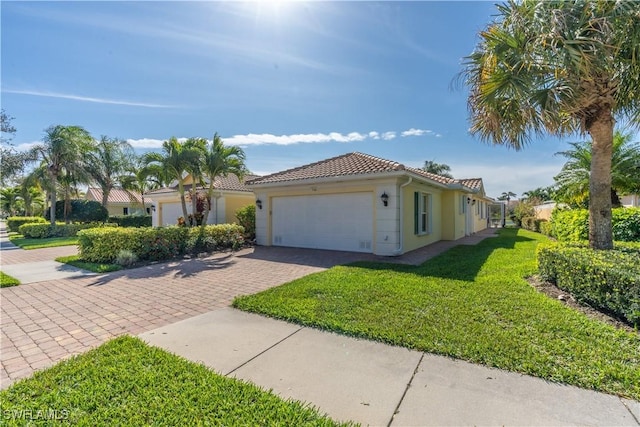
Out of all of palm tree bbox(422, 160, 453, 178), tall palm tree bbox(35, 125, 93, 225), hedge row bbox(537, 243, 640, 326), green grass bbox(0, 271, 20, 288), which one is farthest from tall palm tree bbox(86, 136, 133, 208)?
palm tree bbox(422, 160, 453, 178)

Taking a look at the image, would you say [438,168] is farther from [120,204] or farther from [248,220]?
[120,204]

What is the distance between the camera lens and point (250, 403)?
8.89 feet

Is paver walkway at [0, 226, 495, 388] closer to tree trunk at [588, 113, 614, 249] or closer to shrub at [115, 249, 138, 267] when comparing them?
shrub at [115, 249, 138, 267]

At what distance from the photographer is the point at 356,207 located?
472 inches

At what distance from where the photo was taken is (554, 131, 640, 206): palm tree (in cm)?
1374

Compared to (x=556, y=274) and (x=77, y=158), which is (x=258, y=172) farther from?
(x=556, y=274)

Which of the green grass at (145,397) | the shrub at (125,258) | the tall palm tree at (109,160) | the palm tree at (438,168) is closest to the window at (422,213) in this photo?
the shrub at (125,258)

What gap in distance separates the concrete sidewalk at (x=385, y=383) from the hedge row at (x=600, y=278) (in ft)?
7.77

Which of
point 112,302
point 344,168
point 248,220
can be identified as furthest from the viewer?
point 248,220

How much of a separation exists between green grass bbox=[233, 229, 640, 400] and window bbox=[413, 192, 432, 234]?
17.3 feet

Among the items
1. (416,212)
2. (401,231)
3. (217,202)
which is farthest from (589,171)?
(217,202)

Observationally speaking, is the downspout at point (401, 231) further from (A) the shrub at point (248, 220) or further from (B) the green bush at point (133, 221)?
(B) the green bush at point (133, 221)

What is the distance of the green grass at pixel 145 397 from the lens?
8.20 ft

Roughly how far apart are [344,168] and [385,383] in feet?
33.5
